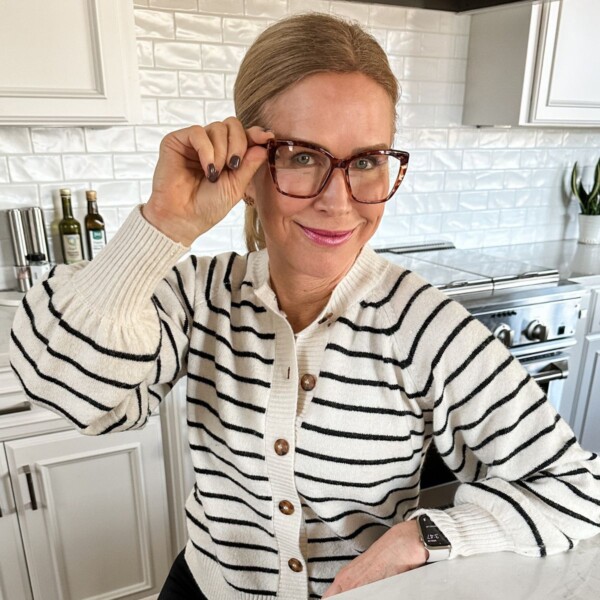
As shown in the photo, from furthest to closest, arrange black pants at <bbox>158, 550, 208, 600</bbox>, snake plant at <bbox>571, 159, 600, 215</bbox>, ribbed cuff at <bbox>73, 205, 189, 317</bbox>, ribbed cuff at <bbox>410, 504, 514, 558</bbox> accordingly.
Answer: snake plant at <bbox>571, 159, 600, 215</bbox>, black pants at <bbox>158, 550, 208, 600</bbox>, ribbed cuff at <bbox>73, 205, 189, 317</bbox>, ribbed cuff at <bbox>410, 504, 514, 558</bbox>

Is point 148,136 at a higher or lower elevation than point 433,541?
higher

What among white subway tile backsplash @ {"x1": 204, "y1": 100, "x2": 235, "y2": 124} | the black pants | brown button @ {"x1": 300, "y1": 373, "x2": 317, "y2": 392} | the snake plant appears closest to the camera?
brown button @ {"x1": 300, "y1": 373, "x2": 317, "y2": 392}

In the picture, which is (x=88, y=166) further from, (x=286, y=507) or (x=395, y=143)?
(x=286, y=507)

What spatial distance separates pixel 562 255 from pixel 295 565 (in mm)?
2193

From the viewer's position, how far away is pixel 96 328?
799 millimetres

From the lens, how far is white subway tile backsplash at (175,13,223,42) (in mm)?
1919

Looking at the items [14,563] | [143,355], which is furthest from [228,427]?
[14,563]

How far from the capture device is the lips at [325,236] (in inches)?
→ 34.0

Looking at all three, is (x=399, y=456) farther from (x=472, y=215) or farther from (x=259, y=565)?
(x=472, y=215)

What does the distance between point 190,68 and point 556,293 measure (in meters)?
1.55

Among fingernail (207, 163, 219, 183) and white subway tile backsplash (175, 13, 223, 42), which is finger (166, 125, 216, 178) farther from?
white subway tile backsplash (175, 13, 223, 42)

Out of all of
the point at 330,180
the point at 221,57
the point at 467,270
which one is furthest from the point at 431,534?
the point at 221,57

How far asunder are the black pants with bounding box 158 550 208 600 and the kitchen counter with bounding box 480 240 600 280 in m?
1.80

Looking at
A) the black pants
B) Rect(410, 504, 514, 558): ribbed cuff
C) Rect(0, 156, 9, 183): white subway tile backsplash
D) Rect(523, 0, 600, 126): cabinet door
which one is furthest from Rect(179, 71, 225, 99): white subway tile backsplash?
Rect(410, 504, 514, 558): ribbed cuff
